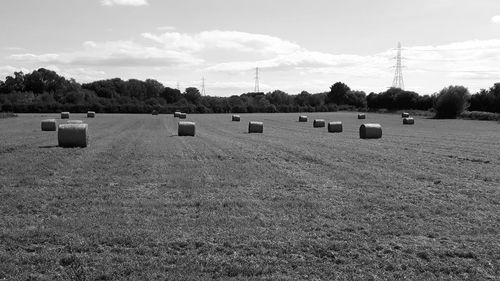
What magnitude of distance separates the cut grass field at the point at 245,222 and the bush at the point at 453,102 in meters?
81.3

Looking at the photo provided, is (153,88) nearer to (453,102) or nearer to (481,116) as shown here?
(453,102)

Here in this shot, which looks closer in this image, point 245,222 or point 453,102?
point 245,222

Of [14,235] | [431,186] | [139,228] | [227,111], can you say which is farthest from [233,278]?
[227,111]

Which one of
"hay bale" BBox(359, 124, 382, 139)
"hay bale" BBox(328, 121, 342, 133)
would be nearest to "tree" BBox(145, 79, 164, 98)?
"hay bale" BBox(328, 121, 342, 133)

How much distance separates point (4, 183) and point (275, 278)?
9813 millimetres

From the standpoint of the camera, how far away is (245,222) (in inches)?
397

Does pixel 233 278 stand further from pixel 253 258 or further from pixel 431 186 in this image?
pixel 431 186

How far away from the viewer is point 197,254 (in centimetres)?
812

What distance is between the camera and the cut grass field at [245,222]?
7.55m

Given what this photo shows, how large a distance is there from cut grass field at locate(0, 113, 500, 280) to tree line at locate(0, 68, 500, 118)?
86.5 metres

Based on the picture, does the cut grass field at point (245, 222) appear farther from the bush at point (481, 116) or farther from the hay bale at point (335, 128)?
the bush at point (481, 116)

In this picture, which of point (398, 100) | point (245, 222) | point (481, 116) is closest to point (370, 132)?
point (245, 222)

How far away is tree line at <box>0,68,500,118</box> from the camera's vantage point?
10931cm

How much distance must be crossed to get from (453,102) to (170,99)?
102m
